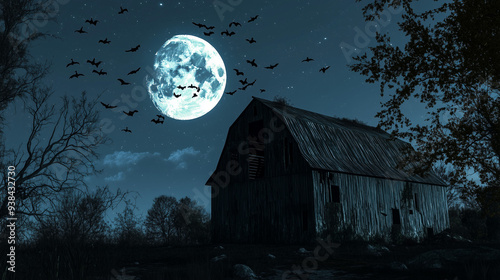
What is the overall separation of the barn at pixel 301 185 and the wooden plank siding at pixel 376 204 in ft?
0.19

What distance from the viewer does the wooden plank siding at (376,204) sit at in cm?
2455

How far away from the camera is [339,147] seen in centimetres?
2814

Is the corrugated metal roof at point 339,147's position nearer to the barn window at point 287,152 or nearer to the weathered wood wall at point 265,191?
the barn window at point 287,152

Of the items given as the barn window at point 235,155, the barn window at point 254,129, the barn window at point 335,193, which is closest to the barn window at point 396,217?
the barn window at point 335,193

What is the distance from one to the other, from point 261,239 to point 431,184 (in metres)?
16.4

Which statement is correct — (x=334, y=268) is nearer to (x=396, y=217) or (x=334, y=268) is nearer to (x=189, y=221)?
(x=396, y=217)

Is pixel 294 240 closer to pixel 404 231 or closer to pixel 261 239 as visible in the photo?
pixel 261 239

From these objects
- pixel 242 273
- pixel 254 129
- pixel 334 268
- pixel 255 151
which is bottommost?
pixel 334 268

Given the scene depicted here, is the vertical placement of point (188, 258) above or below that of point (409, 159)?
below

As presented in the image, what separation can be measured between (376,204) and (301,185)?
6.62 m

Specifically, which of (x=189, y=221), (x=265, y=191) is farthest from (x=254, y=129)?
(x=189, y=221)

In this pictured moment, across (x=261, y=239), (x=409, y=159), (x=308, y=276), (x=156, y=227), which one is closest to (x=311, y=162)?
(x=261, y=239)

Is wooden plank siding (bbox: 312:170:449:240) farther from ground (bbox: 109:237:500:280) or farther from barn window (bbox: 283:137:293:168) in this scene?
ground (bbox: 109:237:500:280)

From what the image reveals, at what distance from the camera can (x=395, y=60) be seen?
1538 centimetres
